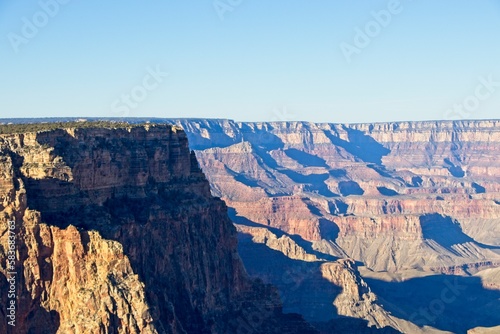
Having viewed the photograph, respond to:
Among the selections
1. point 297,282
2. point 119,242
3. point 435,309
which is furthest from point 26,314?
point 435,309

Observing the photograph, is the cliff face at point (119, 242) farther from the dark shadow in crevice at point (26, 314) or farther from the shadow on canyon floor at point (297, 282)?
the shadow on canyon floor at point (297, 282)

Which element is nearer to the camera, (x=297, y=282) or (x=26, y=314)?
(x=26, y=314)

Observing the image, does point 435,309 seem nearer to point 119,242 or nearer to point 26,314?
point 119,242

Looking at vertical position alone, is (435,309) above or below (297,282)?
below

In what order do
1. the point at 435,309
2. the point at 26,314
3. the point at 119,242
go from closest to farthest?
the point at 26,314
the point at 119,242
the point at 435,309

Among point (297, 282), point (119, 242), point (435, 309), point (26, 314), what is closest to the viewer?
point (26, 314)

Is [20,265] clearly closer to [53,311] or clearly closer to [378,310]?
[53,311]

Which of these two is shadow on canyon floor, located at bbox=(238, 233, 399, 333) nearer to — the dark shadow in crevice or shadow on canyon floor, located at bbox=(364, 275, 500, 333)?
shadow on canyon floor, located at bbox=(364, 275, 500, 333)

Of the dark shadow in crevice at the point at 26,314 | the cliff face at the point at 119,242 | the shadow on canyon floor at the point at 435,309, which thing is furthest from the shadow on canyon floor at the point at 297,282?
the dark shadow in crevice at the point at 26,314
